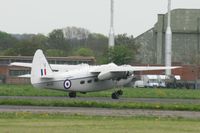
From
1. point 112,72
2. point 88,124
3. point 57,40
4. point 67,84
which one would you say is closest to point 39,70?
point 67,84

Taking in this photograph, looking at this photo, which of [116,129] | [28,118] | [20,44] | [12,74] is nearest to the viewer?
[116,129]

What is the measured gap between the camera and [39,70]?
165 feet

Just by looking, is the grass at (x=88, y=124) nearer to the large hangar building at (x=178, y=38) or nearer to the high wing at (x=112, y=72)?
the high wing at (x=112, y=72)

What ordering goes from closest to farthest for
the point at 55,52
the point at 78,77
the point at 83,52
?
1. the point at 78,77
2. the point at 55,52
3. the point at 83,52

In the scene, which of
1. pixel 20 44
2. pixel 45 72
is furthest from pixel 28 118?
pixel 20 44

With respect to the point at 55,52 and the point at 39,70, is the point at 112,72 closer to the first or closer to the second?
the point at 39,70

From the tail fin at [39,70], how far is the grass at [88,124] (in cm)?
2147

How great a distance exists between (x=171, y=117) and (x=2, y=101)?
38.8ft

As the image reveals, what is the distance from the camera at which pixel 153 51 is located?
149 meters

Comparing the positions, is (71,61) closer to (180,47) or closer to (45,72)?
(180,47)

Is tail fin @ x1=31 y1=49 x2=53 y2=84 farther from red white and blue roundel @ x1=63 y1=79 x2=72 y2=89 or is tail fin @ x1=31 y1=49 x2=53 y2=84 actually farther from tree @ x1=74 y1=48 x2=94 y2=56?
tree @ x1=74 y1=48 x2=94 y2=56

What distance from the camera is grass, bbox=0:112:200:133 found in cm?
2105

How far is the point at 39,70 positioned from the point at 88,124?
90.1 ft

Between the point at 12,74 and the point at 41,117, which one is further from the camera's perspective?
the point at 12,74
